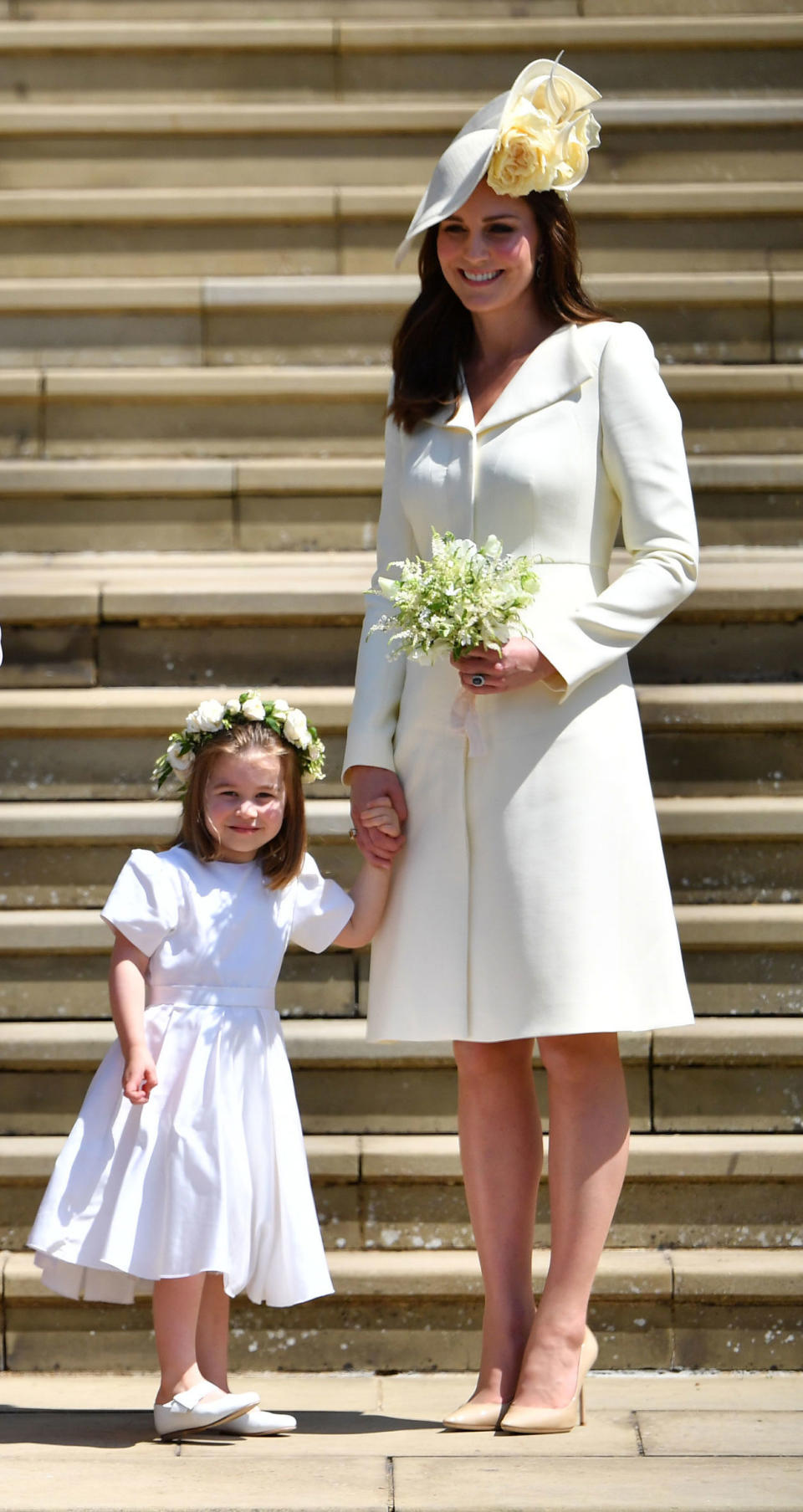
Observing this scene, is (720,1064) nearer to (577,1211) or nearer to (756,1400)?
(756,1400)

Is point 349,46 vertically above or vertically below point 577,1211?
above

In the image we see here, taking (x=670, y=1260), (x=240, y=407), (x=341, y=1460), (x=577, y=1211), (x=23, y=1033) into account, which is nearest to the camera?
(x=341, y=1460)

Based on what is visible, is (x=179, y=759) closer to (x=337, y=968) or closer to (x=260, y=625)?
(x=337, y=968)

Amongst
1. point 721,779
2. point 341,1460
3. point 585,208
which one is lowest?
point 341,1460

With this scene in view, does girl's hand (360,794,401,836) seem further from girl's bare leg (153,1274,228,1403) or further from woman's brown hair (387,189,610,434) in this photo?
girl's bare leg (153,1274,228,1403)

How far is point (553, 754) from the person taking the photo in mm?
2961

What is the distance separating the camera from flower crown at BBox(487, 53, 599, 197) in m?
3.00

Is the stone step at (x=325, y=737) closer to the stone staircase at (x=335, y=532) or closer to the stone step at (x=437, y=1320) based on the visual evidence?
the stone staircase at (x=335, y=532)

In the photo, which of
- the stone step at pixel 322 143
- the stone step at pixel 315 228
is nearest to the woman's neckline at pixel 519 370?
the stone step at pixel 315 228

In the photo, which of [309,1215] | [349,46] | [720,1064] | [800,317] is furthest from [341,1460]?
[349,46]

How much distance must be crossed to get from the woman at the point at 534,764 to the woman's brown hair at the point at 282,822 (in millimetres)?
202

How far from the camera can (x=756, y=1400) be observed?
3371 mm

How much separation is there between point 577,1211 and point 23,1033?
1.54 meters

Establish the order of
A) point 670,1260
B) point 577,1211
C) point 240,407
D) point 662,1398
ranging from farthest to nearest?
point 240,407, point 670,1260, point 662,1398, point 577,1211
